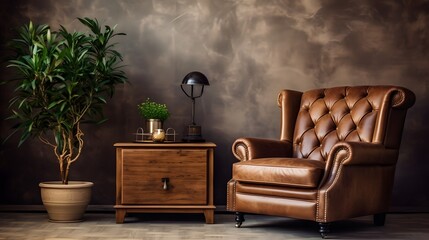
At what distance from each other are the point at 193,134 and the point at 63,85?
41.5 inches

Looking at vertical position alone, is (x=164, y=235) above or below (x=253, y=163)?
below

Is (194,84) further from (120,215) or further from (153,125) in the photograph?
(120,215)

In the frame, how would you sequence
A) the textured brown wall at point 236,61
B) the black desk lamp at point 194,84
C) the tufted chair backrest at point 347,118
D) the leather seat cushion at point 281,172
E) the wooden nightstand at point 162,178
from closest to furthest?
the leather seat cushion at point 281,172 → the tufted chair backrest at point 347,118 → the wooden nightstand at point 162,178 → the black desk lamp at point 194,84 → the textured brown wall at point 236,61

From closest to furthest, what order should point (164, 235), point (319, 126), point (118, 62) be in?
point (164, 235) < point (319, 126) < point (118, 62)

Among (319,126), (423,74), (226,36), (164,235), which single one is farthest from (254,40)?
(164,235)

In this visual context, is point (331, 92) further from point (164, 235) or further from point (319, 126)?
point (164, 235)

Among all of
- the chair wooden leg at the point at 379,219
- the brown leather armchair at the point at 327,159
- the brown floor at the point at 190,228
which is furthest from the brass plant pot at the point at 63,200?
the chair wooden leg at the point at 379,219

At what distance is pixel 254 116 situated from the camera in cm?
561

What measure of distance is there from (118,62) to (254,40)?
1166 mm

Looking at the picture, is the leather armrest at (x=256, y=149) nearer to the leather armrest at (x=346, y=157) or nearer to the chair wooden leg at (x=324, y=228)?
the leather armrest at (x=346, y=157)

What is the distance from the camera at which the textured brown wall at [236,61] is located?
5.54m

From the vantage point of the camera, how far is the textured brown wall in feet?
18.2

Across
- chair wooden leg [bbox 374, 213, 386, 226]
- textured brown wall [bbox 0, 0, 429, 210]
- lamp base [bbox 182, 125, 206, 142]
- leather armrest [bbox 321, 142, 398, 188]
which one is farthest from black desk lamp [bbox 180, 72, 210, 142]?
chair wooden leg [bbox 374, 213, 386, 226]

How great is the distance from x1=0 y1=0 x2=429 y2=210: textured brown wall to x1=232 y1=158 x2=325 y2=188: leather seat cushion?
3.56ft
